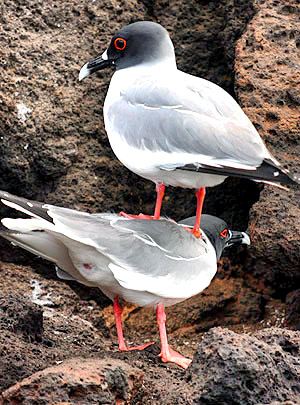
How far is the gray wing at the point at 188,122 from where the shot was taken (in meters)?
3.88

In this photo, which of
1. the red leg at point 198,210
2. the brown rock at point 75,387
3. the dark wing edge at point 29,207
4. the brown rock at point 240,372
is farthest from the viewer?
the red leg at point 198,210

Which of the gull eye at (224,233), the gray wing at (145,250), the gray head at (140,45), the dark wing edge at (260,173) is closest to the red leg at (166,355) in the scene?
the gray wing at (145,250)

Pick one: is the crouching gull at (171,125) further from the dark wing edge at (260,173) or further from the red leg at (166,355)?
the red leg at (166,355)

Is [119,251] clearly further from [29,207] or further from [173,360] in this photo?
[173,360]

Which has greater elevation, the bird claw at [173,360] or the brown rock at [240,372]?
the brown rock at [240,372]

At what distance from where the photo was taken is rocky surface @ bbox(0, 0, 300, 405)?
4.79 meters

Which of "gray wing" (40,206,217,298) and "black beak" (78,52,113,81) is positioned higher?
"black beak" (78,52,113,81)

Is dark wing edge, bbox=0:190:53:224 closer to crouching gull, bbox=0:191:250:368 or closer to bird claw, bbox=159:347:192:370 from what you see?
crouching gull, bbox=0:191:250:368

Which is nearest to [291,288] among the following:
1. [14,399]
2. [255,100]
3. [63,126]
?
[255,100]

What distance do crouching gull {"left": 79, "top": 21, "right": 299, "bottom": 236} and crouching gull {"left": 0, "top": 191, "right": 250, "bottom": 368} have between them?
29 cm

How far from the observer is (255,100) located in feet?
16.2

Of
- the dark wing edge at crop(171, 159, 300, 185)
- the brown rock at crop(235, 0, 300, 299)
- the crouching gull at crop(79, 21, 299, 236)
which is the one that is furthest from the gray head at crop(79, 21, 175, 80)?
the dark wing edge at crop(171, 159, 300, 185)

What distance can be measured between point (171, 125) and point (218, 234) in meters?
0.93

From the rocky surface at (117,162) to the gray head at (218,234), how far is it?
103 millimetres
